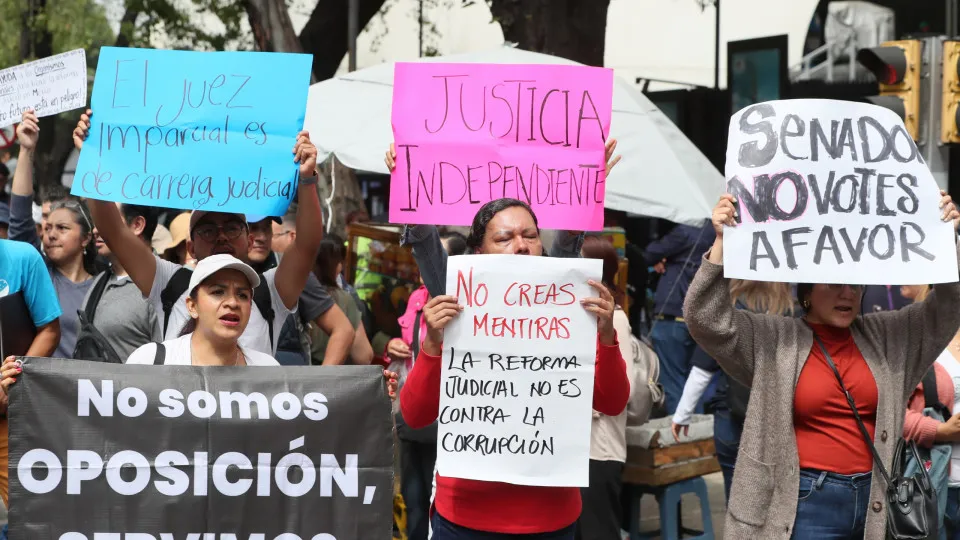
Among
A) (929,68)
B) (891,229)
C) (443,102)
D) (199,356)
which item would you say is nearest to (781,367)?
(891,229)

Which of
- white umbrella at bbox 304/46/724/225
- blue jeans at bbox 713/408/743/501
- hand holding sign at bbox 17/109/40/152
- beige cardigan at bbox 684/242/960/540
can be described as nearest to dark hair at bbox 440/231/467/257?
white umbrella at bbox 304/46/724/225

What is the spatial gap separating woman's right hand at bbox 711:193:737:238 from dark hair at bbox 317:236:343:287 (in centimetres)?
310

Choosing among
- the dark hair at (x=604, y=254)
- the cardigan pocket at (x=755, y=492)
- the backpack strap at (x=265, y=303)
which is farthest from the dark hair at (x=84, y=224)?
the cardigan pocket at (x=755, y=492)

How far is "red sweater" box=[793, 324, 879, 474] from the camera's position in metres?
4.11

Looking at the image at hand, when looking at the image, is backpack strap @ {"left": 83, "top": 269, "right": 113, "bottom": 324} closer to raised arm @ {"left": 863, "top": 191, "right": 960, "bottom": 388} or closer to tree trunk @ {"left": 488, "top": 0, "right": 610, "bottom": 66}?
raised arm @ {"left": 863, "top": 191, "right": 960, "bottom": 388}

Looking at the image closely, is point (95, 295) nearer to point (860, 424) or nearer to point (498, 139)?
point (498, 139)

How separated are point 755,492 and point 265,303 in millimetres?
1854

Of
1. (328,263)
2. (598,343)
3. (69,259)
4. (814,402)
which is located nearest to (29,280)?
(69,259)

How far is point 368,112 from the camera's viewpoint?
27.1ft

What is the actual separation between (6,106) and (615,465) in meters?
3.24

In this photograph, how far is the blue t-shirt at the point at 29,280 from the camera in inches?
200

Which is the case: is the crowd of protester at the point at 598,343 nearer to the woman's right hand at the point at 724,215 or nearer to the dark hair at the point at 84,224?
the woman's right hand at the point at 724,215

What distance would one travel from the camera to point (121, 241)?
14.7ft

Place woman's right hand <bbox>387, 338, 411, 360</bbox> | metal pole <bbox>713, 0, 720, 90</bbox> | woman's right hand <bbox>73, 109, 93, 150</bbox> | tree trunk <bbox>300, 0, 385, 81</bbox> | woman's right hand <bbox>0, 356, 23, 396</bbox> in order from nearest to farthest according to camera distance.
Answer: woman's right hand <bbox>0, 356, 23, 396</bbox>
woman's right hand <bbox>73, 109, 93, 150</bbox>
woman's right hand <bbox>387, 338, 411, 360</bbox>
tree trunk <bbox>300, 0, 385, 81</bbox>
metal pole <bbox>713, 0, 720, 90</bbox>
